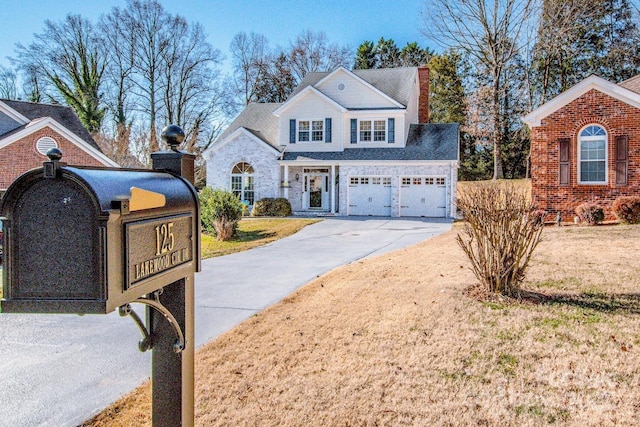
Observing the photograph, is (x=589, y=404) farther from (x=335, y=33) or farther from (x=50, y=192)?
(x=335, y=33)

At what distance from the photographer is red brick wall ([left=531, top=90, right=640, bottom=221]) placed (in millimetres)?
15633

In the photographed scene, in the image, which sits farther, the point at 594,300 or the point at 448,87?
the point at 448,87

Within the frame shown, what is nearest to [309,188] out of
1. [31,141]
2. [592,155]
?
[31,141]

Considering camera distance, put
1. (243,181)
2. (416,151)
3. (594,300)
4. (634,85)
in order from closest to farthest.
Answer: (594,300) → (634,85) → (416,151) → (243,181)

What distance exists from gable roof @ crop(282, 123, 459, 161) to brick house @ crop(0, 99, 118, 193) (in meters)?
9.20

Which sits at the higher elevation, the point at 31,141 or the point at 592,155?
the point at 31,141

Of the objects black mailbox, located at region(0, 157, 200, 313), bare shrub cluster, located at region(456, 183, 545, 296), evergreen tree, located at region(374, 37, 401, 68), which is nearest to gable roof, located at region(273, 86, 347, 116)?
bare shrub cluster, located at region(456, 183, 545, 296)

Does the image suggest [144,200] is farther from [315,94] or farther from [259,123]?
[259,123]

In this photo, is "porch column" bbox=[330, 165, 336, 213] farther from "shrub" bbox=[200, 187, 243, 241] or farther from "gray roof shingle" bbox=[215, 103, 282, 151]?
"shrub" bbox=[200, 187, 243, 241]

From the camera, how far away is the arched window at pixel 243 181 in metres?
24.6

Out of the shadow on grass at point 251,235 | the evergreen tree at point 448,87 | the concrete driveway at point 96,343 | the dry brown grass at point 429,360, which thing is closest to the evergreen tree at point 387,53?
the evergreen tree at point 448,87

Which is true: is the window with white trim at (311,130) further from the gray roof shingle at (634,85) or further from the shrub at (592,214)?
the gray roof shingle at (634,85)

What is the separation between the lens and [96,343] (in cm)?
527

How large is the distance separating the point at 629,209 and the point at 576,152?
2.66 m
